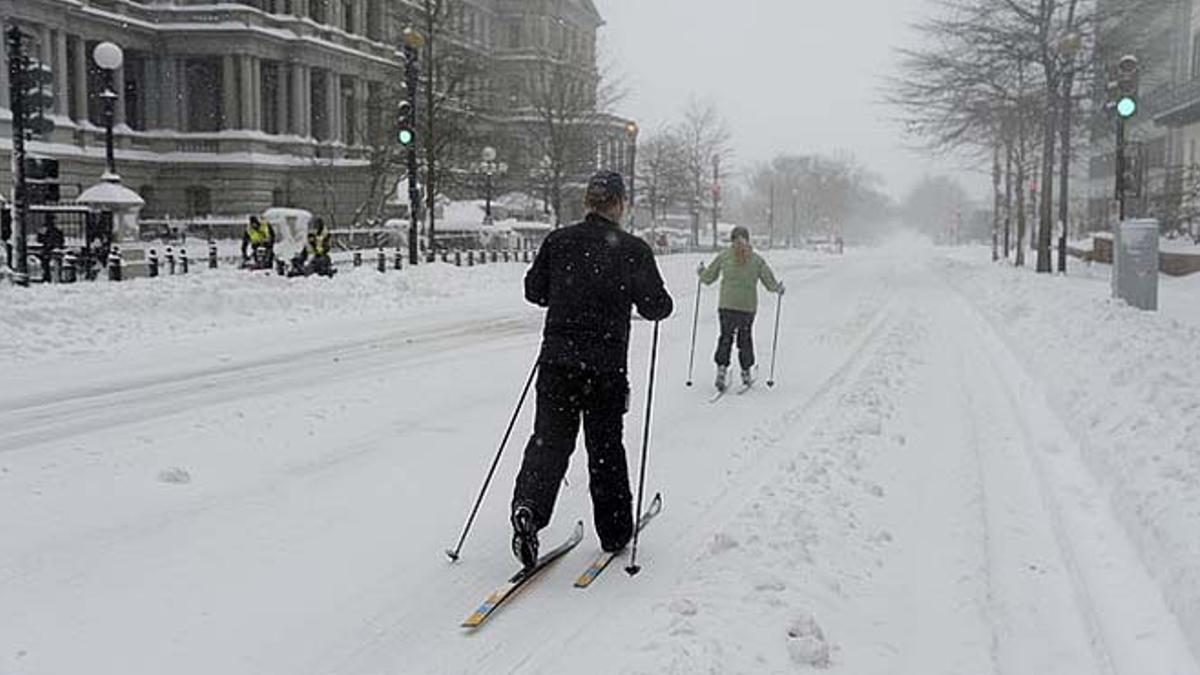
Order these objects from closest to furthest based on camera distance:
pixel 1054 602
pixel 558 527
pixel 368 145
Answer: pixel 1054 602, pixel 558 527, pixel 368 145

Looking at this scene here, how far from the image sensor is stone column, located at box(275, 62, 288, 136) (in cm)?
5972

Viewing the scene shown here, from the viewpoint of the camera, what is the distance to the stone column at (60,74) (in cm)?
4756

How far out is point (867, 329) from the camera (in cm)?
1936

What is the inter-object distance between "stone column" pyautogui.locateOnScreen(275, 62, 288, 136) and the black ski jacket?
56.8 m

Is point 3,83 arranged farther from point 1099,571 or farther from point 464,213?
point 1099,571

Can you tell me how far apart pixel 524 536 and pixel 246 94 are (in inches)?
2158

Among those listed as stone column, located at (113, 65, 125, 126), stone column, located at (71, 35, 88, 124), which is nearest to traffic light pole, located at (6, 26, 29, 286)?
stone column, located at (71, 35, 88, 124)

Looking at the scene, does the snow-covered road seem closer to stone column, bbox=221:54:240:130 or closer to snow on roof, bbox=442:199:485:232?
stone column, bbox=221:54:240:130

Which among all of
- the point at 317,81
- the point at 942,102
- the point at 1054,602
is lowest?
the point at 1054,602

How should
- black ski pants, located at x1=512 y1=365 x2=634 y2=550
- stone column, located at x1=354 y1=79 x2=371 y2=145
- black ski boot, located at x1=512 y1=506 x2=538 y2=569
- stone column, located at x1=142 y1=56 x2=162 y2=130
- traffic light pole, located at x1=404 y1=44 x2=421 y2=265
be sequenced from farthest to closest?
stone column, located at x1=354 y1=79 x2=371 y2=145 < stone column, located at x1=142 y1=56 x2=162 y2=130 < traffic light pole, located at x1=404 y1=44 x2=421 y2=265 < black ski pants, located at x1=512 y1=365 x2=634 y2=550 < black ski boot, located at x1=512 y1=506 x2=538 y2=569

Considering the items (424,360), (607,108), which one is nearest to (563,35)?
(607,108)

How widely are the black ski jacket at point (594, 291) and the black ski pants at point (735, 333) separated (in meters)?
6.35

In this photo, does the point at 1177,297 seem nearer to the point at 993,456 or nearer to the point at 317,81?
the point at 993,456

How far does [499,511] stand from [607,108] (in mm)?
63657
